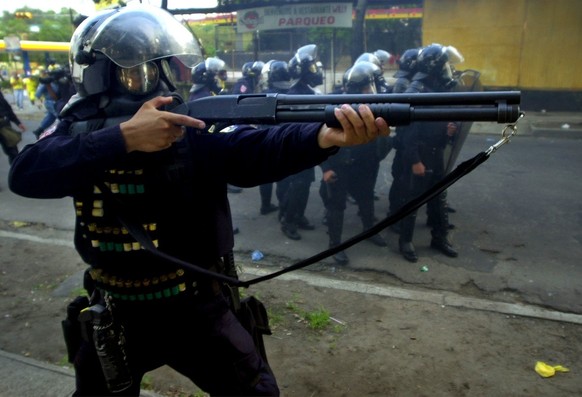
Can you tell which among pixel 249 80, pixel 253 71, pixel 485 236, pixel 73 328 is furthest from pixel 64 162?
pixel 253 71

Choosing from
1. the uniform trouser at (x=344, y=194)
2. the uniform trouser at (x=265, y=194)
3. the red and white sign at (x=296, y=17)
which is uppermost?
the red and white sign at (x=296, y=17)

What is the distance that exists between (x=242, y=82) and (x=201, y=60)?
18.0 ft

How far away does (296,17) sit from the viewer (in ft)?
42.5

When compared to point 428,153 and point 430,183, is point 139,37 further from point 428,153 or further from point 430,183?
point 430,183

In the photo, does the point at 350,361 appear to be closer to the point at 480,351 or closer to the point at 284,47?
the point at 480,351

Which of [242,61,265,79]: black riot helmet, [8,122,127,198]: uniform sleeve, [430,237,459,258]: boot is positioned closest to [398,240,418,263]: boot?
[430,237,459,258]: boot

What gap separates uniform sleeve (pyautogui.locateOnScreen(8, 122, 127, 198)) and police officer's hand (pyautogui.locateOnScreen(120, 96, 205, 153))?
35mm

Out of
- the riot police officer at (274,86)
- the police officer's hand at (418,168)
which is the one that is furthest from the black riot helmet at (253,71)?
the police officer's hand at (418,168)

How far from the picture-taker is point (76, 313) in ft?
6.52

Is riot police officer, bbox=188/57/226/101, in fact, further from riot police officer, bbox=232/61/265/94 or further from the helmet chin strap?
the helmet chin strap

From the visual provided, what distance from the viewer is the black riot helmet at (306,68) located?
6047 millimetres

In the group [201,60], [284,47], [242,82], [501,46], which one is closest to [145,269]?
[201,60]

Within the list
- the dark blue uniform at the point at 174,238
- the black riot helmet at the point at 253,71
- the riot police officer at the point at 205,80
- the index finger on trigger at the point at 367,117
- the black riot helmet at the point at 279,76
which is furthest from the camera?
the black riot helmet at the point at 253,71

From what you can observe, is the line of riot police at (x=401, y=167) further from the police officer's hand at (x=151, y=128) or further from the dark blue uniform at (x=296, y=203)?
the police officer's hand at (x=151, y=128)
